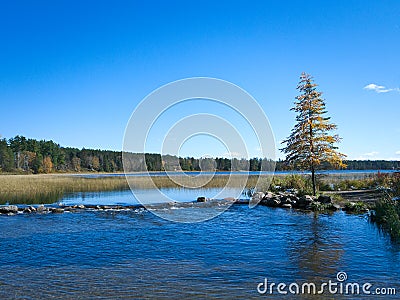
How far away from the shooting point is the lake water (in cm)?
804

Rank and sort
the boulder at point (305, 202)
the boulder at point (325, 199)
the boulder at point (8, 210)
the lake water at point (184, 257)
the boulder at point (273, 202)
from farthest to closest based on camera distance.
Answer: the boulder at point (273, 202), the boulder at point (305, 202), the boulder at point (325, 199), the boulder at point (8, 210), the lake water at point (184, 257)

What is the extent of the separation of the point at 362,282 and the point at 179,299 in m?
4.50

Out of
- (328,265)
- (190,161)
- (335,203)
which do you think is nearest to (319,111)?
(335,203)

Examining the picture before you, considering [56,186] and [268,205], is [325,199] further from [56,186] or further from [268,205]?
[56,186]

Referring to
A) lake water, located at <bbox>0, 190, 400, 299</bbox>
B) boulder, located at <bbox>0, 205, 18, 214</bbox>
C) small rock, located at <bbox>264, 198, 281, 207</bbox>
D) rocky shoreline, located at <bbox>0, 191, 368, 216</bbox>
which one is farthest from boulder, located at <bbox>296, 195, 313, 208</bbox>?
boulder, located at <bbox>0, 205, 18, 214</bbox>

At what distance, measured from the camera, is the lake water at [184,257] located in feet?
26.4

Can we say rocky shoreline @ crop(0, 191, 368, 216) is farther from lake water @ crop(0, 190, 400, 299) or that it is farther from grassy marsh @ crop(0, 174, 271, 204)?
grassy marsh @ crop(0, 174, 271, 204)

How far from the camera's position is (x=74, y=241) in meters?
13.1

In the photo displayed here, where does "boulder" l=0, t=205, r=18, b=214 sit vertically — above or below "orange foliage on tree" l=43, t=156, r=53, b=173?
below

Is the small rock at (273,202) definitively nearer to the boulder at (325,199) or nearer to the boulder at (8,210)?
the boulder at (325,199)

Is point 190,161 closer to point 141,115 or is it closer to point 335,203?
point 335,203

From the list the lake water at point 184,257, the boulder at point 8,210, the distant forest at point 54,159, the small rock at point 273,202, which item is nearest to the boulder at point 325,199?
the small rock at point 273,202

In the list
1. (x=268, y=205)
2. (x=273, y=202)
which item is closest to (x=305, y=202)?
(x=273, y=202)

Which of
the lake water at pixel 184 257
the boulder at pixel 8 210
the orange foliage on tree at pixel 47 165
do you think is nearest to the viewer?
the lake water at pixel 184 257
